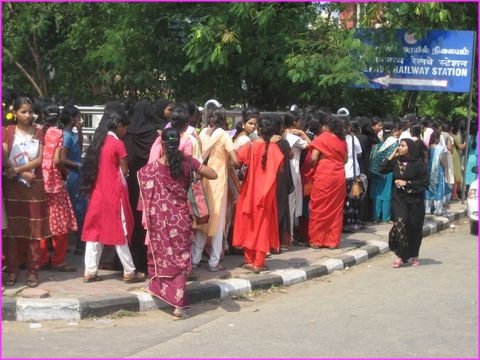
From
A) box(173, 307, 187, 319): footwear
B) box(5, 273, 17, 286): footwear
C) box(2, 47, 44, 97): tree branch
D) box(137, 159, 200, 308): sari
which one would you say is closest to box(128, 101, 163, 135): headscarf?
box(137, 159, 200, 308): sari

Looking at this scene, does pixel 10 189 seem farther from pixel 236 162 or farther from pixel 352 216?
pixel 352 216

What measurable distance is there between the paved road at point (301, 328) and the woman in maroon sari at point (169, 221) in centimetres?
31

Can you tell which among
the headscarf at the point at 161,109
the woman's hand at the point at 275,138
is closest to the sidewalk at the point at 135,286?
the woman's hand at the point at 275,138

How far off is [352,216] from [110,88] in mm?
6708

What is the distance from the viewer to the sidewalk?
6.35 meters

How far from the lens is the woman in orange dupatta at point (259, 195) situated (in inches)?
320

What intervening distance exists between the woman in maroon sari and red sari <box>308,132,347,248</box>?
362cm

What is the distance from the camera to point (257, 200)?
8148 mm

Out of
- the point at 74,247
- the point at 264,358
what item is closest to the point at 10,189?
the point at 74,247

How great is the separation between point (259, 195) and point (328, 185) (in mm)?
2003

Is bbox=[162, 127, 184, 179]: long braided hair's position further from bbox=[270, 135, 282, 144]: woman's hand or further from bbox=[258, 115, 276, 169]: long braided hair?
bbox=[270, 135, 282, 144]: woman's hand

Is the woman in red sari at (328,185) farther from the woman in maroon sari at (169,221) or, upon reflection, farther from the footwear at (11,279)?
the footwear at (11,279)

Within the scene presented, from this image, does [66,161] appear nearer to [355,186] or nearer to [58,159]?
[58,159]

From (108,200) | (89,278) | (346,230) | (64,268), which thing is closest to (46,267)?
(64,268)
